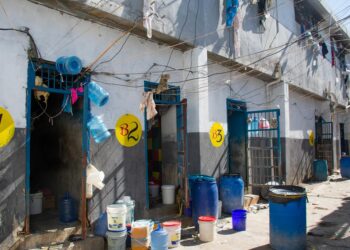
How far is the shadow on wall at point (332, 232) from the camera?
614 centimetres

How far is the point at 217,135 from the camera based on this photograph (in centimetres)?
886

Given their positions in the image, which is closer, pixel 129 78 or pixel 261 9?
pixel 129 78

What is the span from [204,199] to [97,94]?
10.6ft

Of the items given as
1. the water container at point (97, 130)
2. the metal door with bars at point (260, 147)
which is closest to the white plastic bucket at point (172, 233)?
the water container at point (97, 130)

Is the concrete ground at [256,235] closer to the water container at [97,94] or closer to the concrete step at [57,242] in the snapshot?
the concrete step at [57,242]

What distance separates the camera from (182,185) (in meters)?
7.56

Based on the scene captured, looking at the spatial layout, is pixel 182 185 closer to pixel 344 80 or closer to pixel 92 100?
pixel 92 100

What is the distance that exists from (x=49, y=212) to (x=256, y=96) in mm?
7712

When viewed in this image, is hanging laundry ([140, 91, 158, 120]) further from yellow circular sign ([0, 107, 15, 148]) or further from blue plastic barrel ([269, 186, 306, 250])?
blue plastic barrel ([269, 186, 306, 250])

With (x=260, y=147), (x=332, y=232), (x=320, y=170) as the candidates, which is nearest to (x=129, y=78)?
(x=332, y=232)

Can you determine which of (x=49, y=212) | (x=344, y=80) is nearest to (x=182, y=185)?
(x=49, y=212)

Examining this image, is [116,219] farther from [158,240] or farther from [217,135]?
[217,135]

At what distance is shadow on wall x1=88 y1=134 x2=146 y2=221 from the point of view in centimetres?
598

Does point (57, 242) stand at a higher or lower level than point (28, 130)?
lower
